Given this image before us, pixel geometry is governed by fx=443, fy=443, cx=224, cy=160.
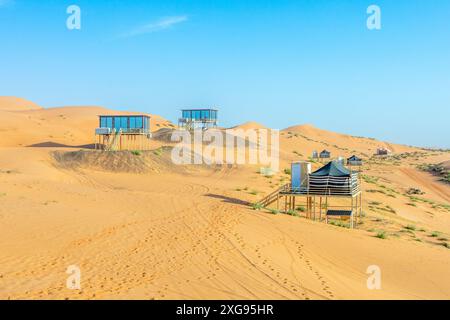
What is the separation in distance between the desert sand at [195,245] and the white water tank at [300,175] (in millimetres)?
3779

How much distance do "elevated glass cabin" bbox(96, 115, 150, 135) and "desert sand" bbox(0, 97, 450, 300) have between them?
13.9 metres

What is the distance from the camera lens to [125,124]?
52312mm

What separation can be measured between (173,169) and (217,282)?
32.1m

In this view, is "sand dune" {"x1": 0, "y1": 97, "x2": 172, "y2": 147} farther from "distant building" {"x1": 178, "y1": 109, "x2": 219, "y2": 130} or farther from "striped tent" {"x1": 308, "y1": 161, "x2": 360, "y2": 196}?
"striped tent" {"x1": 308, "y1": 161, "x2": 360, "y2": 196}

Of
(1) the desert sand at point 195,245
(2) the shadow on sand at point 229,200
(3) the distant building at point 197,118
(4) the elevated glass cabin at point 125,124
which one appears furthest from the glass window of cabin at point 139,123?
(2) the shadow on sand at point 229,200

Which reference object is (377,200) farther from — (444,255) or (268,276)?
(268,276)

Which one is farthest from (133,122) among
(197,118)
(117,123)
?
(197,118)

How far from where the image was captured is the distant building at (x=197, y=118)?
6788 centimetres

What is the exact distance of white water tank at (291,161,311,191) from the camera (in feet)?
92.0

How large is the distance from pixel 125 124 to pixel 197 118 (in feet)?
58.3

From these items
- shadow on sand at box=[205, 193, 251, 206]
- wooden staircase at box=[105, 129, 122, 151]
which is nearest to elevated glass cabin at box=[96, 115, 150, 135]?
wooden staircase at box=[105, 129, 122, 151]

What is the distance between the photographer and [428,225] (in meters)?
30.4

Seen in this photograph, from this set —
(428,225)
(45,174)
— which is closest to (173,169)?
(45,174)

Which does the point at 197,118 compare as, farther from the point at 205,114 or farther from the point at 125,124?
the point at 125,124
